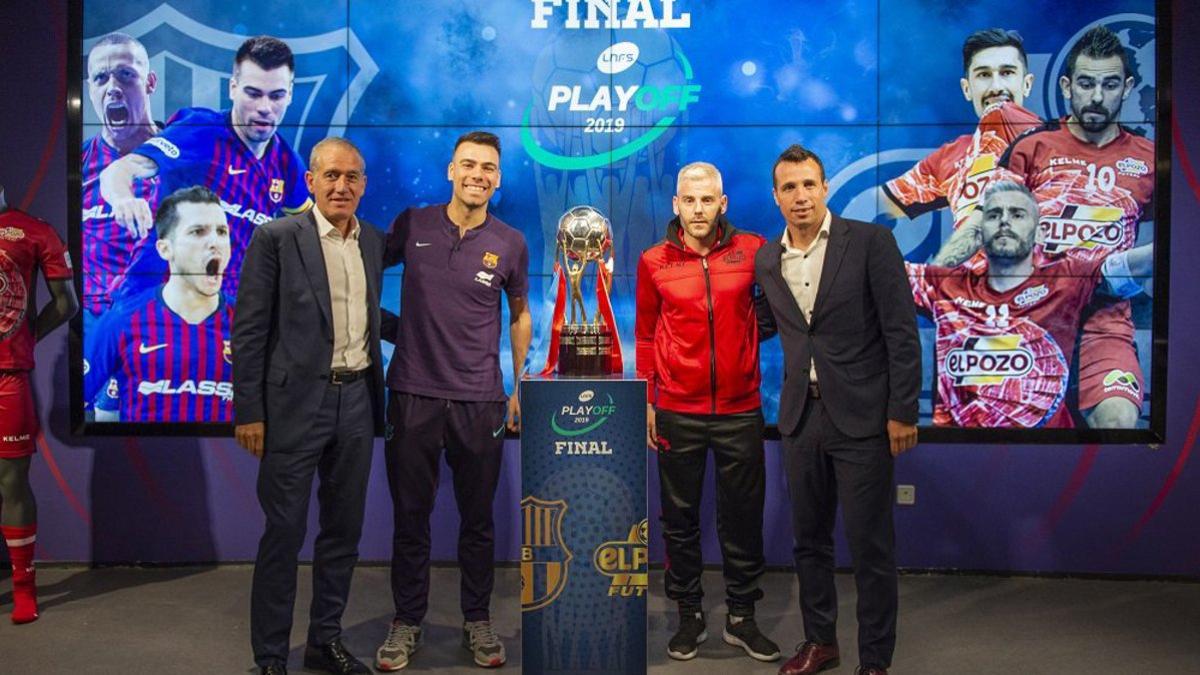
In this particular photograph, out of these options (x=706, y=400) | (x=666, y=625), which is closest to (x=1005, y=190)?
(x=706, y=400)

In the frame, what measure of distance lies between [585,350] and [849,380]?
0.83 metres

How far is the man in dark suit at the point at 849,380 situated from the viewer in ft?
9.45

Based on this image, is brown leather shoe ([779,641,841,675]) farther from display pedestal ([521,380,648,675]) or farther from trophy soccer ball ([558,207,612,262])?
trophy soccer ball ([558,207,612,262])

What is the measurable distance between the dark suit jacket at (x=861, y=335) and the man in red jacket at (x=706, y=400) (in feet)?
0.95

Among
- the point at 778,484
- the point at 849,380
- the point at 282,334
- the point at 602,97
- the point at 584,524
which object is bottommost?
the point at 778,484

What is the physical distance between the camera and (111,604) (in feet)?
12.5

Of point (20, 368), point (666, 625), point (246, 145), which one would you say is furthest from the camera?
point (246, 145)

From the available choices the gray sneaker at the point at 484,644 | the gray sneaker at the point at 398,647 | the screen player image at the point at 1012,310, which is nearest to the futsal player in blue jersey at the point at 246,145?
the gray sneaker at the point at 398,647

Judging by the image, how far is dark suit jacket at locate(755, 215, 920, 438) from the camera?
285 centimetres

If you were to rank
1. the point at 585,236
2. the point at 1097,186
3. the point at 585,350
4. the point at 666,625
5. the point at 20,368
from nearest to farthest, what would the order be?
the point at 585,350, the point at 585,236, the point at 666,625, the point at 20,368, the point at 1097,186

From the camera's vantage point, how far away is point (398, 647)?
3.13m

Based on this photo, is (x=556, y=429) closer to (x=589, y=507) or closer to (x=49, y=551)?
(x=589, y=507)

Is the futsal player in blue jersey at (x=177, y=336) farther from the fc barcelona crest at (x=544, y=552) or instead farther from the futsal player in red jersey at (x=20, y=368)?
the fc barcelona crest at (x=544, y=552)

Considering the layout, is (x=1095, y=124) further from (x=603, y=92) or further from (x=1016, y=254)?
(x=603, y=92)
